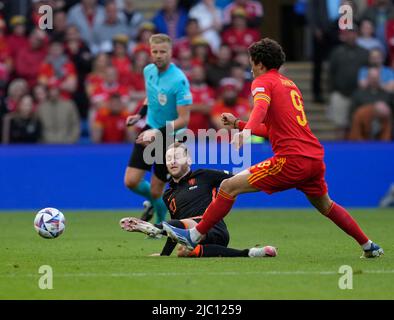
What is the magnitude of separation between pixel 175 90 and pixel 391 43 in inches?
358

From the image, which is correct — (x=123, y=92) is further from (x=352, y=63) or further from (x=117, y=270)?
(x=117, y=270)

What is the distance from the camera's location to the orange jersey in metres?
9.62

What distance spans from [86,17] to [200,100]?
3.13 metres

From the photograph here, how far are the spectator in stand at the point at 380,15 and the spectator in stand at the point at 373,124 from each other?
2.36 m

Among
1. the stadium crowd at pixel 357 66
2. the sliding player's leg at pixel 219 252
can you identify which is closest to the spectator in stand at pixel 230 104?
the stadium crowd at pixel 357 66

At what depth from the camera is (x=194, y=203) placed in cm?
1073

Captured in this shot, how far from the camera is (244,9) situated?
2114 centimetres

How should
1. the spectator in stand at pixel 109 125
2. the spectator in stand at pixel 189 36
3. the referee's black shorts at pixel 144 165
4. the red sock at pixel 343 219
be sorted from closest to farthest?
the red sock at pixel 343 219 < the referee's black shorts at pixel 144 165 < the spectator in stand at pixel 109 125 < the spectator in stand at pixel 189 36

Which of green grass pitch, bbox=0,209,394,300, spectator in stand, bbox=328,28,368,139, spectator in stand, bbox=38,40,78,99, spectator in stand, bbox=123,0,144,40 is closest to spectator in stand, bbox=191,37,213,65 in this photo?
spectator in stand, bbox=123,0,144,40

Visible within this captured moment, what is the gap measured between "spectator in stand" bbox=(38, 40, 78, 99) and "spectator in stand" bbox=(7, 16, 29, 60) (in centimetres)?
54

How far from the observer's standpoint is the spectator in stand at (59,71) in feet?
63.5

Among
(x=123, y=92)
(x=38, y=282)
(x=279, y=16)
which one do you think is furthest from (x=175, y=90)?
(x=279, y=16)

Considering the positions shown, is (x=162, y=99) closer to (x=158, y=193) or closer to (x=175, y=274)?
(x=158, y=193)

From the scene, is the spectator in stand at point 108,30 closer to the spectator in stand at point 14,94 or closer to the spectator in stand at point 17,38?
the spectator in stand at point 17,38
